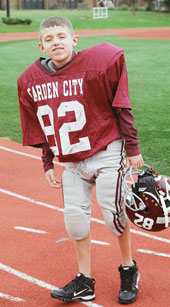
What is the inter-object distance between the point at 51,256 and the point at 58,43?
80.4 inches

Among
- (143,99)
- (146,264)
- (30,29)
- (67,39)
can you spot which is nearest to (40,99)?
(67,39)

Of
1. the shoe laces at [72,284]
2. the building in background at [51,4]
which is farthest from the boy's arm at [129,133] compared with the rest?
the building in background at [51,4]

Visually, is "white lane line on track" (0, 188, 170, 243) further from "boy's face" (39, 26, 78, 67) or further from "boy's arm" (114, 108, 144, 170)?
"boy's face" (39, 26, 78, 67)

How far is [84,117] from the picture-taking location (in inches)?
161

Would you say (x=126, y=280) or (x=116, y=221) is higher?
(x=116, y=221)

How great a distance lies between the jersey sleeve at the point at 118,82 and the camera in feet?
13.1

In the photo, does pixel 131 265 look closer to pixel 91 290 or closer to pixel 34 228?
pixel 91 290

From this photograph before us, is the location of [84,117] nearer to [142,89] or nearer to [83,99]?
[83,99]

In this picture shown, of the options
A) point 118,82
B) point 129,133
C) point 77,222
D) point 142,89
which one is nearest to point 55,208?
point 77,222

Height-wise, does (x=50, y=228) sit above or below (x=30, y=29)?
Answer: above

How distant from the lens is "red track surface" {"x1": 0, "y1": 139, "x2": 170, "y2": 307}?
4.46 m

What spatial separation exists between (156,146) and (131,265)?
4951 mm

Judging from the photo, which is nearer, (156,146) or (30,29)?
(156,146)

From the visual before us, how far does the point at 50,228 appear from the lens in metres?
5.90
